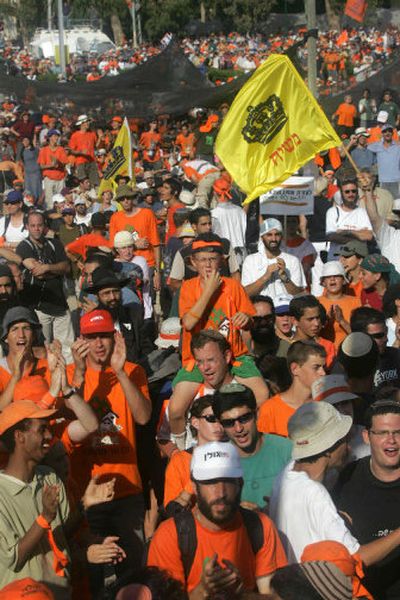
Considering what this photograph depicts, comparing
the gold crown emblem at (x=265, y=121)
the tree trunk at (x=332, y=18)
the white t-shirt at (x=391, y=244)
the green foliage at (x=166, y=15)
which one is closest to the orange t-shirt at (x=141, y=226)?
the gold crown emblem at (x=265, y=121)

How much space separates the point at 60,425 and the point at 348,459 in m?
1.52

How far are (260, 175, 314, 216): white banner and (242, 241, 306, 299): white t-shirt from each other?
2.34 meters

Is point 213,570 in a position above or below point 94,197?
above

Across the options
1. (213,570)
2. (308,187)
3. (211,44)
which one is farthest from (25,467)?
(211,44)

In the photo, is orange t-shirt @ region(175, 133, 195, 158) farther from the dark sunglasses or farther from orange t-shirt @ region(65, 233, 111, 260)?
the dark sunglasses

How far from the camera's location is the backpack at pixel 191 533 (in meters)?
4.48

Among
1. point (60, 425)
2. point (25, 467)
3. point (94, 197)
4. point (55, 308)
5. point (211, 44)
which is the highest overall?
point (25, 467)

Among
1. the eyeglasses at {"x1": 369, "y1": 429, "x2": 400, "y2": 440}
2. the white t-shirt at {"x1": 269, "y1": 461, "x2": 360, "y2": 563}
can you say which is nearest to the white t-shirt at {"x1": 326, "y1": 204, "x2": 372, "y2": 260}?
the eyeglasses at {"x1": 369, "y1": 429, "x2": 400, "y2": 440}

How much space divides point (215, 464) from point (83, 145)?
17.5 m

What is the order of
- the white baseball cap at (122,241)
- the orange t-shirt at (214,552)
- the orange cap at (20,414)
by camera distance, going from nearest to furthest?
the orange t-shirt at (214,552) < the orange cap at (20,414) < the white baseball cap at (122,241)

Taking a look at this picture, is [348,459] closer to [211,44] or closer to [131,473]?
[131,473]

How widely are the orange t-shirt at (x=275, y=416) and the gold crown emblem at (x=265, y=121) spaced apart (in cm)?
452

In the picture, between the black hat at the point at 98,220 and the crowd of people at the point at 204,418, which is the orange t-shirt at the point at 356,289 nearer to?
the crowd of people at the point at 204,418

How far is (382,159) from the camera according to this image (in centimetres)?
1759
